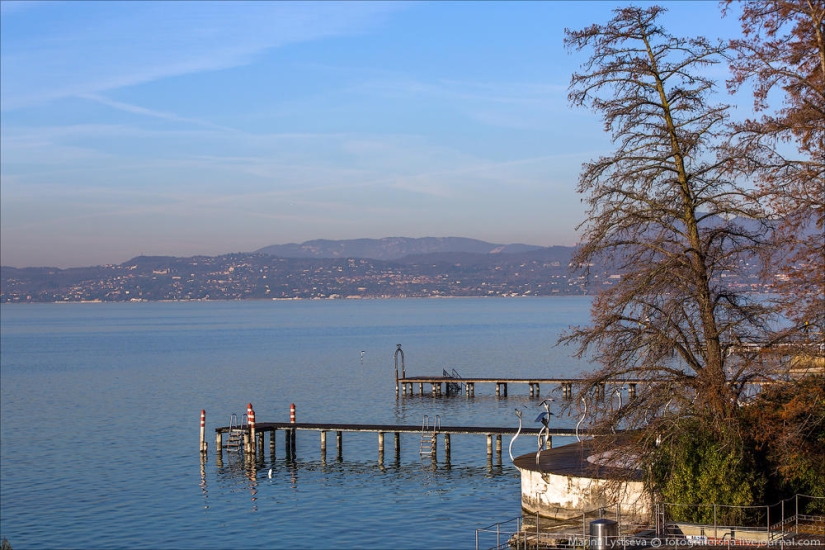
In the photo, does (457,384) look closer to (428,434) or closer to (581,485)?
(428,434)

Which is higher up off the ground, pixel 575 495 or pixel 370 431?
pixel 575 495

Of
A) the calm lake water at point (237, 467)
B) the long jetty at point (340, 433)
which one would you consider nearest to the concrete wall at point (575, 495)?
the calm lake water at point (237, 467)

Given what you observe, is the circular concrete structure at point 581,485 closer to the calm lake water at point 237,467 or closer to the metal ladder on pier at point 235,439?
the calm lake water at point 237,467

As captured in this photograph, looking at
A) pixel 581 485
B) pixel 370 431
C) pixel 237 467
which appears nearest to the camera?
pixel 581 485

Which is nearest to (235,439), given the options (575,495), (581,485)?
(575,495)

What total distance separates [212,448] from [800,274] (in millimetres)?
38912

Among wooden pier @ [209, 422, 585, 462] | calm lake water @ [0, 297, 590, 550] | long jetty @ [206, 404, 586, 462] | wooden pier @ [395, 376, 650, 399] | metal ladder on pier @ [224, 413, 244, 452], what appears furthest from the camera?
wooden pier @ [395, 376, 650, 399]

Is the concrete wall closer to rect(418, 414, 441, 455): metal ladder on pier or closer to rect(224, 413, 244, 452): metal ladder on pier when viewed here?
rect(418, 414, 441, 455): metal ladder on pier

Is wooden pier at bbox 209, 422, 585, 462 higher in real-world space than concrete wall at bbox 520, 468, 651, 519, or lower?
lower

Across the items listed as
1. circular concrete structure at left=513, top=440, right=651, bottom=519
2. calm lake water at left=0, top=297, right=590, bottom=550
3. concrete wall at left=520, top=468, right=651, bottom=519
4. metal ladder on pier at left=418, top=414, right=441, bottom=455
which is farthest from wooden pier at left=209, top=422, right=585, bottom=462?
concrete wall at left=520, top=468, right=651, bottom=519

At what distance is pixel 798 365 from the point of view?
2561cm

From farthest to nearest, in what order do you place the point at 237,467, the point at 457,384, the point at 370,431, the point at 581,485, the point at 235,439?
the point at 457,384
the point at 235,439
the point at 370,431
the point at 237,467
the point at 581,485

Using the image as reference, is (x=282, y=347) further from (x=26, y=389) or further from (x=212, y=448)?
(x=212, y=448)

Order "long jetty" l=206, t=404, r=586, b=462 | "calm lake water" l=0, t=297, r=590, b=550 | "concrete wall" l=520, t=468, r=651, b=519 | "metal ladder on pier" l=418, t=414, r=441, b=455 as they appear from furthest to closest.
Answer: "metal ladder on pier" l=418, t=414, r=441, b=455 < "long jetty" l=206, t=404, r=586, b=462 < "calm lake water" l=0, t=297, r=590, b=550 < "concrete wall" l=520, t=468, r=651, b=519
